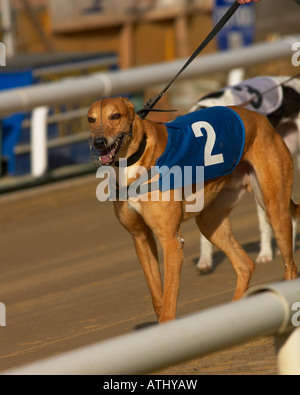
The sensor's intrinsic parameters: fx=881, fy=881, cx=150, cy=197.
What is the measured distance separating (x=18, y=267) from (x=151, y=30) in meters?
8.67

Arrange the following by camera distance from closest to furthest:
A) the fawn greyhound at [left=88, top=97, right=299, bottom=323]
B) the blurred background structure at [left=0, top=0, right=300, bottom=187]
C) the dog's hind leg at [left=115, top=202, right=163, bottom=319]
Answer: the fawn greyhound at [left=88, top=97, right=299, bottom=323] < the dog's hind leg at [left=115, top=202, right=163, bottom=319] < the blurred background structure at [left=0, top=0, right=300, bottom=187]

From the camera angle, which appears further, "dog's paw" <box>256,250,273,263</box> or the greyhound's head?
"dog's paw" <box>256,250,273,263</box>

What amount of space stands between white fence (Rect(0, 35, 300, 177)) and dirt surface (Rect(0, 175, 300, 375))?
2.02 feet

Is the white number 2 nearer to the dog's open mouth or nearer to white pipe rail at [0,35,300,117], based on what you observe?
the dog's open mouth

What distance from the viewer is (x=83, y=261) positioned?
604cm

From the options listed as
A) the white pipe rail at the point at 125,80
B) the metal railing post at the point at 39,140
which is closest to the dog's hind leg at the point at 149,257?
the white pipe rail at the point at 125,80

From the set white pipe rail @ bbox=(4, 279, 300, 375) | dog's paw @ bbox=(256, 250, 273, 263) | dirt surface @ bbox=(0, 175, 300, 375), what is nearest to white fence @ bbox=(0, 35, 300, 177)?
dirt surface @ bbox=(0, 175, 300, 375)

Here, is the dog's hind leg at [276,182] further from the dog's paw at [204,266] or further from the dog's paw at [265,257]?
the dog's paw at [265,257]

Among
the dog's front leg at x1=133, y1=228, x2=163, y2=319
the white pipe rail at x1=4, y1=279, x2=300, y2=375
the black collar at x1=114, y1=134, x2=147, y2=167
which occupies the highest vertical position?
the black collar at x1=114, y1=134, x2=147, y2=167

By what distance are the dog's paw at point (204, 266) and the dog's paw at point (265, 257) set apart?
0.36 meters

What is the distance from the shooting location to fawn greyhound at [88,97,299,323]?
4.00 meters

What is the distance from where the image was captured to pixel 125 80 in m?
7.78

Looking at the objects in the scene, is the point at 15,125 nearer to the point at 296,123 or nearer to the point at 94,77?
the point at 94,77
